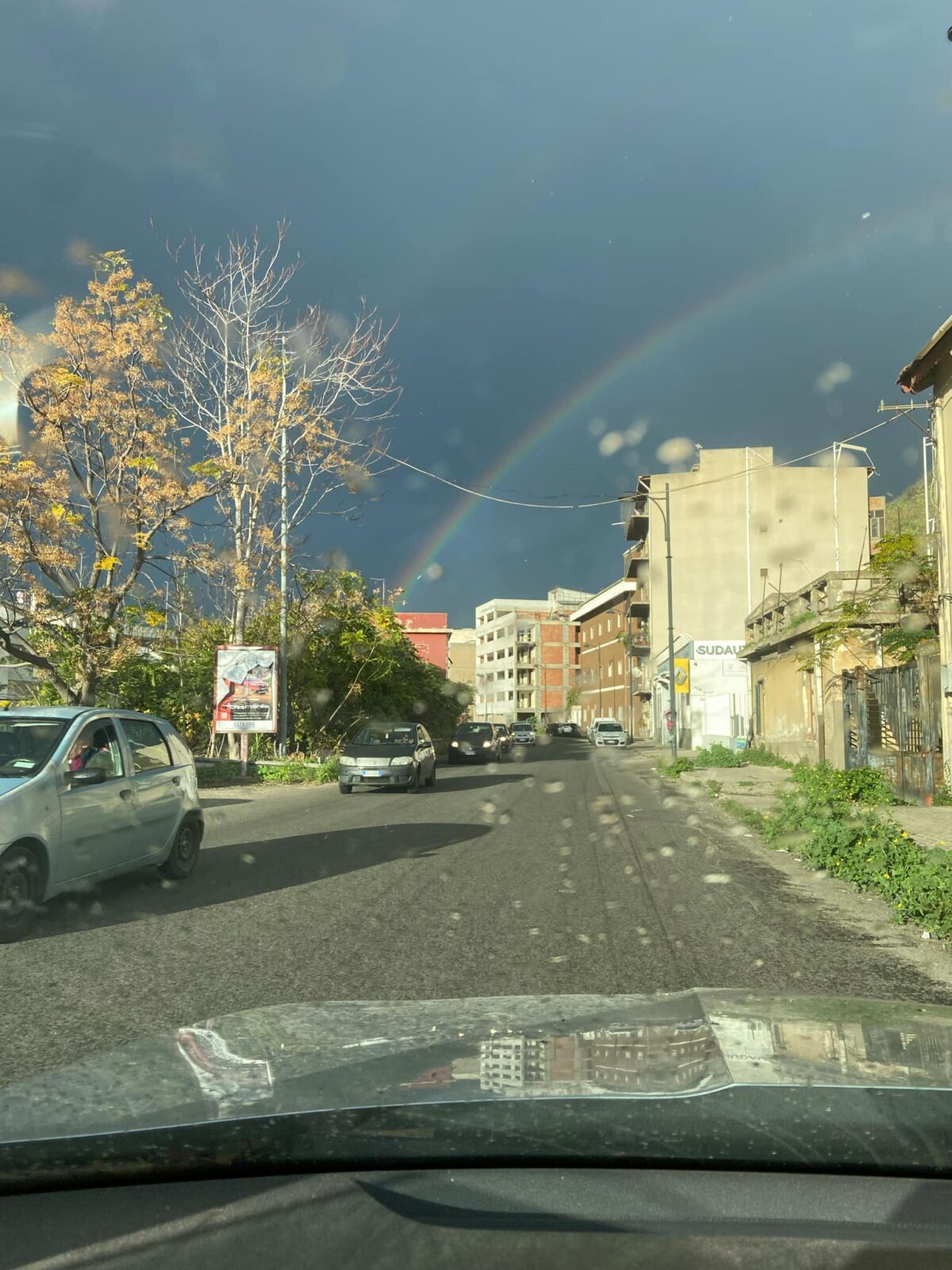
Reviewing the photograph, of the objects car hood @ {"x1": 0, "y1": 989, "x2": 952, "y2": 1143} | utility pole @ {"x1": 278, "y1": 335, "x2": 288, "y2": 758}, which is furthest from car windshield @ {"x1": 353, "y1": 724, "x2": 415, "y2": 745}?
car hood @ {"x1": 0, "y1": 989, "x2": 952, "y2": 1143}

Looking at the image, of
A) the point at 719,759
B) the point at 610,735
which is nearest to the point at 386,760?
the point at 719,759

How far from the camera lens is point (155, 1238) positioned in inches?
76.4

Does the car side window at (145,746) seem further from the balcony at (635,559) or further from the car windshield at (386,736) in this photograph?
the balcony at (635,559)

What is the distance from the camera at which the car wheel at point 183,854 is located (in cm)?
951

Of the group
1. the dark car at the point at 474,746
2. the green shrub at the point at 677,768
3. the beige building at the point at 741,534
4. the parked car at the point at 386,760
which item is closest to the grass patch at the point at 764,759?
the green shrub at the point at 677,768

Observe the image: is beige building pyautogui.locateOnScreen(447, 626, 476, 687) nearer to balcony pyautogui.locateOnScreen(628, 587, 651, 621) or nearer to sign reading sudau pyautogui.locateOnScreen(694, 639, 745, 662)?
balcony pyautogui.locateOnScreen(628, 587, 651, 621)

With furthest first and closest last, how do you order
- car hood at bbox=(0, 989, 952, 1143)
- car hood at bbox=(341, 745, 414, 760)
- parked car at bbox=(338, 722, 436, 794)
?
car hood at bbox=(341, 745, 414, 760) → parked car at bbox=(338, 722, 436, 794) → car hood at bbox=(0, 989, 952, 1143)

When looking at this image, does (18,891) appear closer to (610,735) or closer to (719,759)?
(719,759)

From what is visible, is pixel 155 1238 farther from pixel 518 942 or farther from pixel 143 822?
pixel 143 822

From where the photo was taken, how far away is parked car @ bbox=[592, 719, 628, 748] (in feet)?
194

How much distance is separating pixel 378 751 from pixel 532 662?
99.6 meters

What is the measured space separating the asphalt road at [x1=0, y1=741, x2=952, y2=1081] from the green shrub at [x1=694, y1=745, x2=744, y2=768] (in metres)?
17.7

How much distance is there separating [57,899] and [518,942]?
387 centimetres

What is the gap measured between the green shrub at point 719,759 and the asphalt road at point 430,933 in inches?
698
